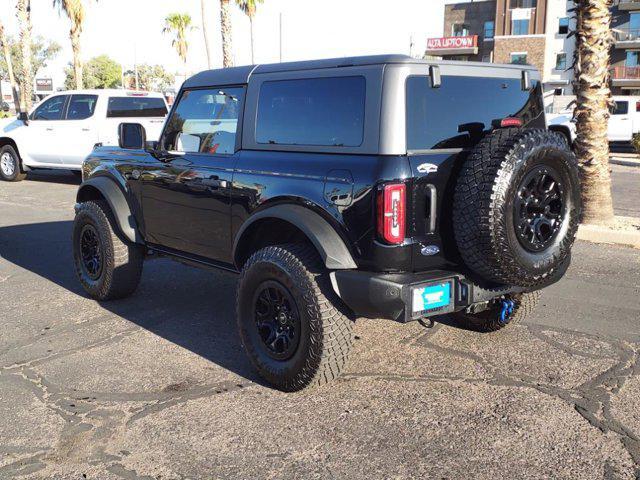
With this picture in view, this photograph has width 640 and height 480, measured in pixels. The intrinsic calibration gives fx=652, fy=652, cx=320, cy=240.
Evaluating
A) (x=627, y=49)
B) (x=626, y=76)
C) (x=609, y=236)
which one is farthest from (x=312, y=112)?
(x=627, y=49)

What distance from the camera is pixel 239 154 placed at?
4414 millimetres

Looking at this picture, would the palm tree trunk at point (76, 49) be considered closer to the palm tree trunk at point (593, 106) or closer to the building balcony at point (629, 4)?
the palm tree trunk at point (593, 106)

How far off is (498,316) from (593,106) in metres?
5.17

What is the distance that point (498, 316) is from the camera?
4754mm

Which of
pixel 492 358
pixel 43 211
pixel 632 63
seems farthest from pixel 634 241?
pixel 632 63

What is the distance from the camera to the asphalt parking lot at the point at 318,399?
3152mm

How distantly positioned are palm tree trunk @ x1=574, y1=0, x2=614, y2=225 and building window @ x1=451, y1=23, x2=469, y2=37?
5234 cm

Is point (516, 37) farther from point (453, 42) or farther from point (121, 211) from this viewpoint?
point (121, 211)

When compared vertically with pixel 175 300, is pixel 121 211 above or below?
above

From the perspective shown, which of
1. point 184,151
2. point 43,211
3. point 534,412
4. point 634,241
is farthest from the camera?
point 43,211

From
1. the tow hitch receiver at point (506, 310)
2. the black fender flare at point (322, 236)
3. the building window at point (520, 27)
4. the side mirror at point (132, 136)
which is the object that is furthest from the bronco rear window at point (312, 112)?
the building window at point (520, 27)

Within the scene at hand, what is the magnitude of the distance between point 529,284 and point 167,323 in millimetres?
2899

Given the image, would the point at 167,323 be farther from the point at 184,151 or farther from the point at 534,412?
the point at 534,412

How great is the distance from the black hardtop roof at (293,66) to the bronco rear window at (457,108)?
0.10 metres
